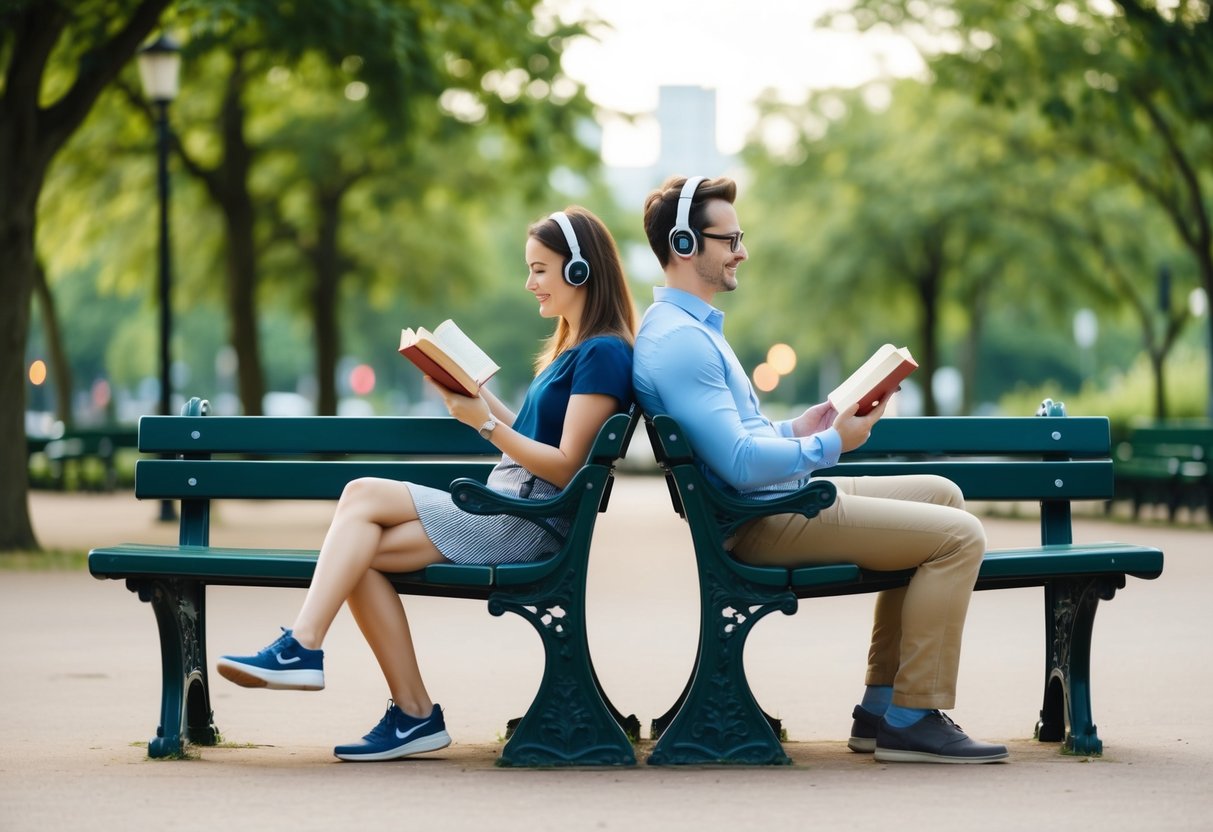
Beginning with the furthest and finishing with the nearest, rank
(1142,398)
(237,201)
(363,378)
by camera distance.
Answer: (363,378)
(1142,398)
(237,201)

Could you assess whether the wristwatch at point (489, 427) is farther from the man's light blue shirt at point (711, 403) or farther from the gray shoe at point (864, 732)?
the gray shoe at point (864, 732)

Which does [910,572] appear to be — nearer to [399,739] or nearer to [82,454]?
[399,739]

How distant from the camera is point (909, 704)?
5.15 metres

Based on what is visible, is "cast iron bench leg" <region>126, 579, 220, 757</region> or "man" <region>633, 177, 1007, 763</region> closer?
"man" <region>633, 177, 1007, 763</region>

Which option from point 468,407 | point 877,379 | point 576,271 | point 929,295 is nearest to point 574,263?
point 576,271

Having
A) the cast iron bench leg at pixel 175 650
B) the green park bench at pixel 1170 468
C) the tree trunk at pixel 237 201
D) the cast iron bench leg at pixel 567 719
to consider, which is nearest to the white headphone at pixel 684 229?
the cast iron bench leg at pixel 567 719

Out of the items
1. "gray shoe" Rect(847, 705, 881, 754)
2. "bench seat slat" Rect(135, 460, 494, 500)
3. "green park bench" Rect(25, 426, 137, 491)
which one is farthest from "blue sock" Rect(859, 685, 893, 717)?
"green park bench" Rect(25, 426, 137, 491)

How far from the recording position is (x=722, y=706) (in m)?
5.12

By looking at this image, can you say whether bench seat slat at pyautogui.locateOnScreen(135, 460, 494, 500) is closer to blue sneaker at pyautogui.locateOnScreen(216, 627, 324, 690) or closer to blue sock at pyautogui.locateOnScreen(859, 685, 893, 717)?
blue sneaker at pyautogui.locateOnScreen(216, 627, 324, 690)

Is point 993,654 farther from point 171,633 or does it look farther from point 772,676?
point 171,633

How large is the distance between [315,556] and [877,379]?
5.60 ft

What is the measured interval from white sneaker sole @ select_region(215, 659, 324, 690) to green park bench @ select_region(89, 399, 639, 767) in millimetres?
425

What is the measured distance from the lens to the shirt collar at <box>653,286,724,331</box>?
5281mm

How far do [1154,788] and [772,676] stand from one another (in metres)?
2.92
